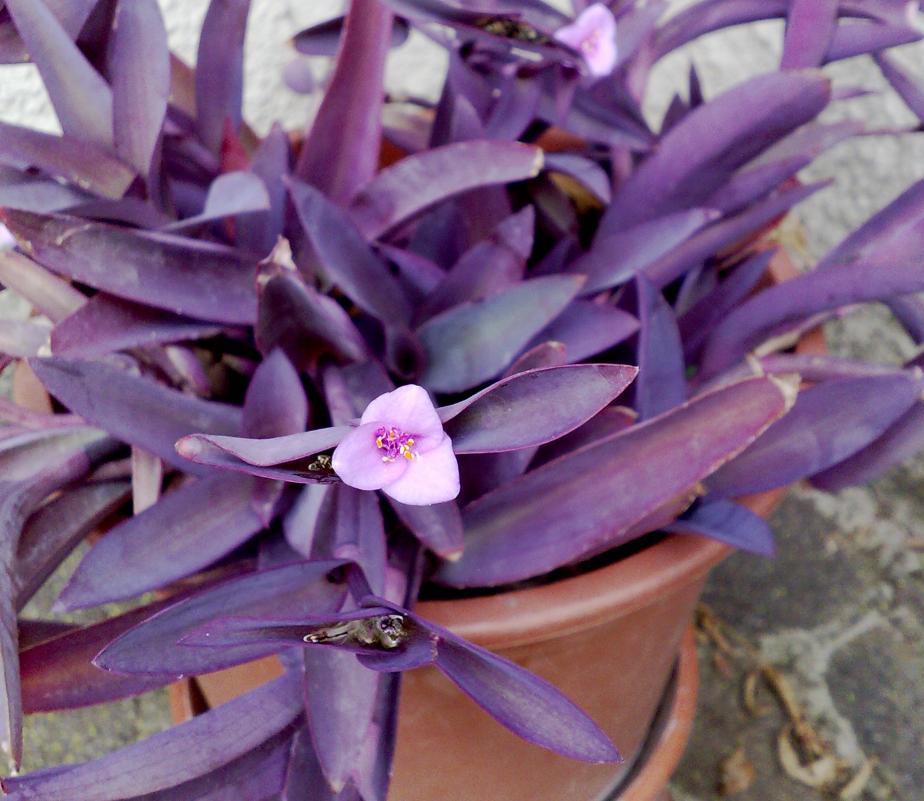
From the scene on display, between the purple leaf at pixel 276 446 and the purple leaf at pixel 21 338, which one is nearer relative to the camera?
the purple leaf at pixel 276 446

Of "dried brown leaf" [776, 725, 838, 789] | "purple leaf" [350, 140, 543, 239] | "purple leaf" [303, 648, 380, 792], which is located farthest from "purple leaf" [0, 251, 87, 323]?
→ "dried brown leaf" [776, 725, 838, 789]

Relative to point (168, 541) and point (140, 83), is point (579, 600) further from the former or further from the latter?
point (140, 83)

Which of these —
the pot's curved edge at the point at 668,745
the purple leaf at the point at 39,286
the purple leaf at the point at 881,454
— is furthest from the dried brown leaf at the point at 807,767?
the purple leaf at the point at 39,286

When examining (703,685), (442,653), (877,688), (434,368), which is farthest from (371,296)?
(877,688)

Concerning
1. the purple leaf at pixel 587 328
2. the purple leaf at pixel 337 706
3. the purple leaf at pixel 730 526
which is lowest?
the purple leaf at pixel 730 526

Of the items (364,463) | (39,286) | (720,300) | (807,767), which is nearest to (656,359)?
(720,300)

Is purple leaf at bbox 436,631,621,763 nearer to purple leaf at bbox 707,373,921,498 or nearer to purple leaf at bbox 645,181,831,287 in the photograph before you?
purple leaf at bbox 707,373,921,498

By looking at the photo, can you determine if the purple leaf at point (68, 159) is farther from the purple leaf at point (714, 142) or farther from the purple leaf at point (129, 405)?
the purple leaf at point (714, 142)
